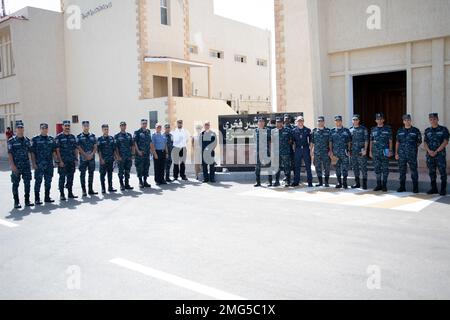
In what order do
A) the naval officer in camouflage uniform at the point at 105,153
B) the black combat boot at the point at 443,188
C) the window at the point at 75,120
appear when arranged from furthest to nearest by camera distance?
1. the window at the point at 75,120
2. the naval officer in camouflage uniform at the point at 105,153
3. the black combat boot at the point at 443,188

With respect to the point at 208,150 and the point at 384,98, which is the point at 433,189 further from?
the point at 384,98

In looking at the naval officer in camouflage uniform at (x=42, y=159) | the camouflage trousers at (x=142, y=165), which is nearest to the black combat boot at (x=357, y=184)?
the camouflage trousers at (x=142, y=165)

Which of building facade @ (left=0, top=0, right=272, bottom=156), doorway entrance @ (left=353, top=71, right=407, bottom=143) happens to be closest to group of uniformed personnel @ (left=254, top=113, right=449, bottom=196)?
doorway entrance @ (left=353, top=71, right=407, bottom=143)

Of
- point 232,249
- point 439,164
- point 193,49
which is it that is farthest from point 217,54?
point 232,249

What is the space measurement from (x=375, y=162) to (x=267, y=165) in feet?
11.0

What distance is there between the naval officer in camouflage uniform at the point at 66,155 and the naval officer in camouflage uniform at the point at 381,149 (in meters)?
8.16

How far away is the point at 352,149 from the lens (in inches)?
462

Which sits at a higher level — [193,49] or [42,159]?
[193,49]

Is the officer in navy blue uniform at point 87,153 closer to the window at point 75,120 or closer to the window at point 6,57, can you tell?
the window at point 75,120

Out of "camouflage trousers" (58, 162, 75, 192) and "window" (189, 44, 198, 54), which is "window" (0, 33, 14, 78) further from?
"camouflage trousers" (58, 162, 75, 192)

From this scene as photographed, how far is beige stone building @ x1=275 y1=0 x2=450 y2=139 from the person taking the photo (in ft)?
41.8

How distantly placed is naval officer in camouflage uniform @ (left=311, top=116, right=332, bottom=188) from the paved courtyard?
2016mm

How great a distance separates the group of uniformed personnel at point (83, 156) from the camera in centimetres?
1061

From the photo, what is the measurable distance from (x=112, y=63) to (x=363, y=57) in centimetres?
1610
